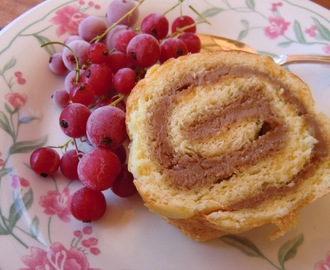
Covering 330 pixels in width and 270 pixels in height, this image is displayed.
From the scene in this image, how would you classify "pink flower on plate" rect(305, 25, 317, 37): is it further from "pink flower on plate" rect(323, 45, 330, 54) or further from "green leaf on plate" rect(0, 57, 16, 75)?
"green leaf on plate" rect(0, 57, 16, 75)

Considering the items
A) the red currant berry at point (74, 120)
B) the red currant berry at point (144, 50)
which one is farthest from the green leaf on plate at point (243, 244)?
the red currant berry at point (144, 50)

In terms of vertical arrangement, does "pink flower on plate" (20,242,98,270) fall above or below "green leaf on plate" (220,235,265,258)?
above

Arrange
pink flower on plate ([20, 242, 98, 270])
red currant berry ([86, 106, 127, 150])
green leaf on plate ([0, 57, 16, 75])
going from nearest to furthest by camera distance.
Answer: pink flower on plate ([20, 242, 98, 270]) < red currant berry ([86, 106, 127, 150]) < green leaf on plate ([0, 57, 16, 75])

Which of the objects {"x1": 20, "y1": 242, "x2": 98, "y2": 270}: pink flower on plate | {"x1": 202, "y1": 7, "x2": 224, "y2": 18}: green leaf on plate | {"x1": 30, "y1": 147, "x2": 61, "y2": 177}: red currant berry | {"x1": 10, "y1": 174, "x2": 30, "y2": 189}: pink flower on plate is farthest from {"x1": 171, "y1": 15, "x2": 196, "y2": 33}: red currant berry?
{"x1": 20, "y1": 242, "x2": 98, "y2": 270}: pink flower on plate

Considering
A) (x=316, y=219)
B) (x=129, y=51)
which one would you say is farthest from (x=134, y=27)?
(x=316, y=219)

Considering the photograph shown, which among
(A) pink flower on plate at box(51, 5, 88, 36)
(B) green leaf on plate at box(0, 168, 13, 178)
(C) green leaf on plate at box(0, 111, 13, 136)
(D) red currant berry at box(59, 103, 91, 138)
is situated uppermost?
(A) pink flower on plate at box(51, 5, 88, 36)

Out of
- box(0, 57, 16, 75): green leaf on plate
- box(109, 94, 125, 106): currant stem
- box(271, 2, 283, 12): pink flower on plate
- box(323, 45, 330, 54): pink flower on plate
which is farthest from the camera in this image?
box(271, 2, 283, 12): pink flower on plate

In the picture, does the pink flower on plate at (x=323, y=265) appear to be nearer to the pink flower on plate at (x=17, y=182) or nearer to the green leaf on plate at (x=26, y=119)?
the pink flower on plate at (x=17, y=182)

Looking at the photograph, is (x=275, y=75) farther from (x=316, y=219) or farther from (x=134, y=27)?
(x=134, y=27)
